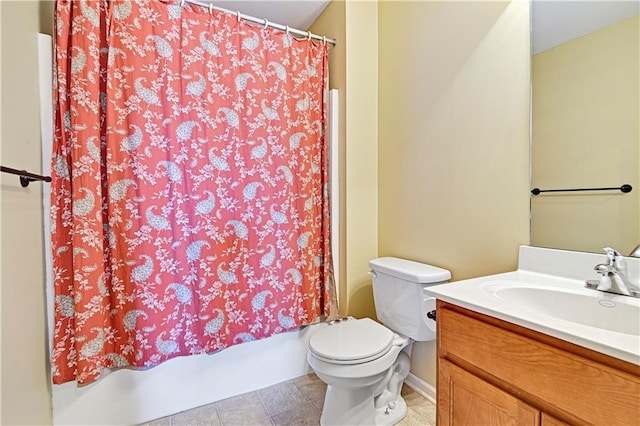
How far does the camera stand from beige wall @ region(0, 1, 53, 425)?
106 centimetres

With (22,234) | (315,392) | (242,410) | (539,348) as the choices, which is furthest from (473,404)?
(22,234)

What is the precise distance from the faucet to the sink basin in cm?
3

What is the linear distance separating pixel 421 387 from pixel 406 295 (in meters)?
0.63

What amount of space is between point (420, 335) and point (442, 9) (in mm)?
1633

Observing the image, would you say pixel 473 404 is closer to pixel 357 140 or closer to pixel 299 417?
pixel 299 417

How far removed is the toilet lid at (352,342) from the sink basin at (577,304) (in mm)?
567

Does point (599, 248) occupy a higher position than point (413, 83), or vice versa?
point (413, 83)

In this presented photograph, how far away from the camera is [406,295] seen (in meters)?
1.55

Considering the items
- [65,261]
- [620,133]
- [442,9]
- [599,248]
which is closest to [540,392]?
[599,248]

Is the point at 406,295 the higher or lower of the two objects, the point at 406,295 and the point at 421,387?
the higher

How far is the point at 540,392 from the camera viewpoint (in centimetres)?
77

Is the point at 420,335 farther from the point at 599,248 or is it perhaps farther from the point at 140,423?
the point at 140,423

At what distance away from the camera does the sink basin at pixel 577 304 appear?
872 mm

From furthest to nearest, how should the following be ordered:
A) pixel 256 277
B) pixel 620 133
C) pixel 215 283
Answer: pixel 256 277, pixel 215 283, pixel 620 133
